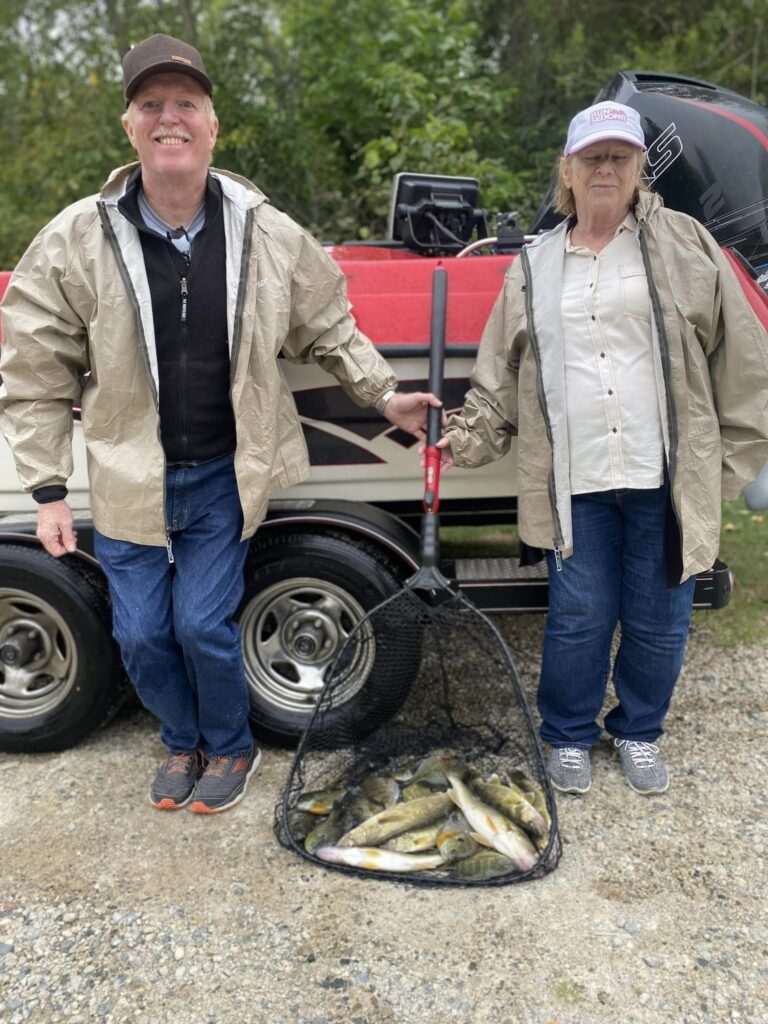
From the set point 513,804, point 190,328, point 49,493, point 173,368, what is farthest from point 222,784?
point 190,328

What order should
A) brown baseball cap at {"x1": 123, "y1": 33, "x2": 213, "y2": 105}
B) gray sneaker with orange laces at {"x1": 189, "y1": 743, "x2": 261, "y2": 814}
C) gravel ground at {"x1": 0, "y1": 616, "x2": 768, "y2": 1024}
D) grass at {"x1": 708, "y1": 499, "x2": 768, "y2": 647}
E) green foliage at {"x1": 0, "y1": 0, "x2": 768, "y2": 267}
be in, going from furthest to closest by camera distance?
green foliage at {"x1": 0, "y1": 0, "x2": 768, "y2": 267}, grass at {"x1": 708, "y1": 499, "x2": 768, "y2": 647}, gray sneaker with orange laces at {"x1": 189, "y1": 743, "x2": 261, "y2": 814}, brown baseball cap at {"x1": 123, "y1": 33, "x2": 213, "y2": 105}, gravel ground at {"x1": 0, "y1": 616, "x2": 768, "y2": 1024}

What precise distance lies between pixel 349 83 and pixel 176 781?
269 inches

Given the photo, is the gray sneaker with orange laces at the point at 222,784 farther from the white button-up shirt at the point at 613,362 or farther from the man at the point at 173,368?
the white button-up shirt at the point at 613,362

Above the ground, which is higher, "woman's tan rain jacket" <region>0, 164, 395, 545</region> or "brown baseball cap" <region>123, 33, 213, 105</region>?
"brown baseball cap" <region>123, 33, 213, 105</region>

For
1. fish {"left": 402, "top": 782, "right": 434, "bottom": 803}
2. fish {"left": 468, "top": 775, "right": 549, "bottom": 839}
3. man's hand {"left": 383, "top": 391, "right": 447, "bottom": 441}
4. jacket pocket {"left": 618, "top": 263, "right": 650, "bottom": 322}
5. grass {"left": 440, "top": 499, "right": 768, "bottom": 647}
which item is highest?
jacket pocket {"left": 618, "top": 263, "right": 650, "bottom": 322}

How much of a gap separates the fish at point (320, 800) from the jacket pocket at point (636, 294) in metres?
1.78

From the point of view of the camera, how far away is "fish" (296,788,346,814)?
111 inches

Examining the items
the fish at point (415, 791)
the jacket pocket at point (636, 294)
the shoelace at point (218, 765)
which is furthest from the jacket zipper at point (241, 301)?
the fish at point (415, 791)

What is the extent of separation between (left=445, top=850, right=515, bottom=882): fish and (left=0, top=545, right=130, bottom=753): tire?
146 cm

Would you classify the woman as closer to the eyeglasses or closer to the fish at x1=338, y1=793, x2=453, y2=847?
the eyeglasses

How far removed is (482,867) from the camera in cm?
251

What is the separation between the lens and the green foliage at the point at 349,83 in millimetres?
7176

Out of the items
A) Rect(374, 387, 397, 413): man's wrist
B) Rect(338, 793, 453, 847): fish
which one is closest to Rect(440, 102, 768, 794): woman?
Rect(374, 387, 397, 413): man's wrist

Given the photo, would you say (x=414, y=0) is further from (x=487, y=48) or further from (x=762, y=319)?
(x=762, y=319)
